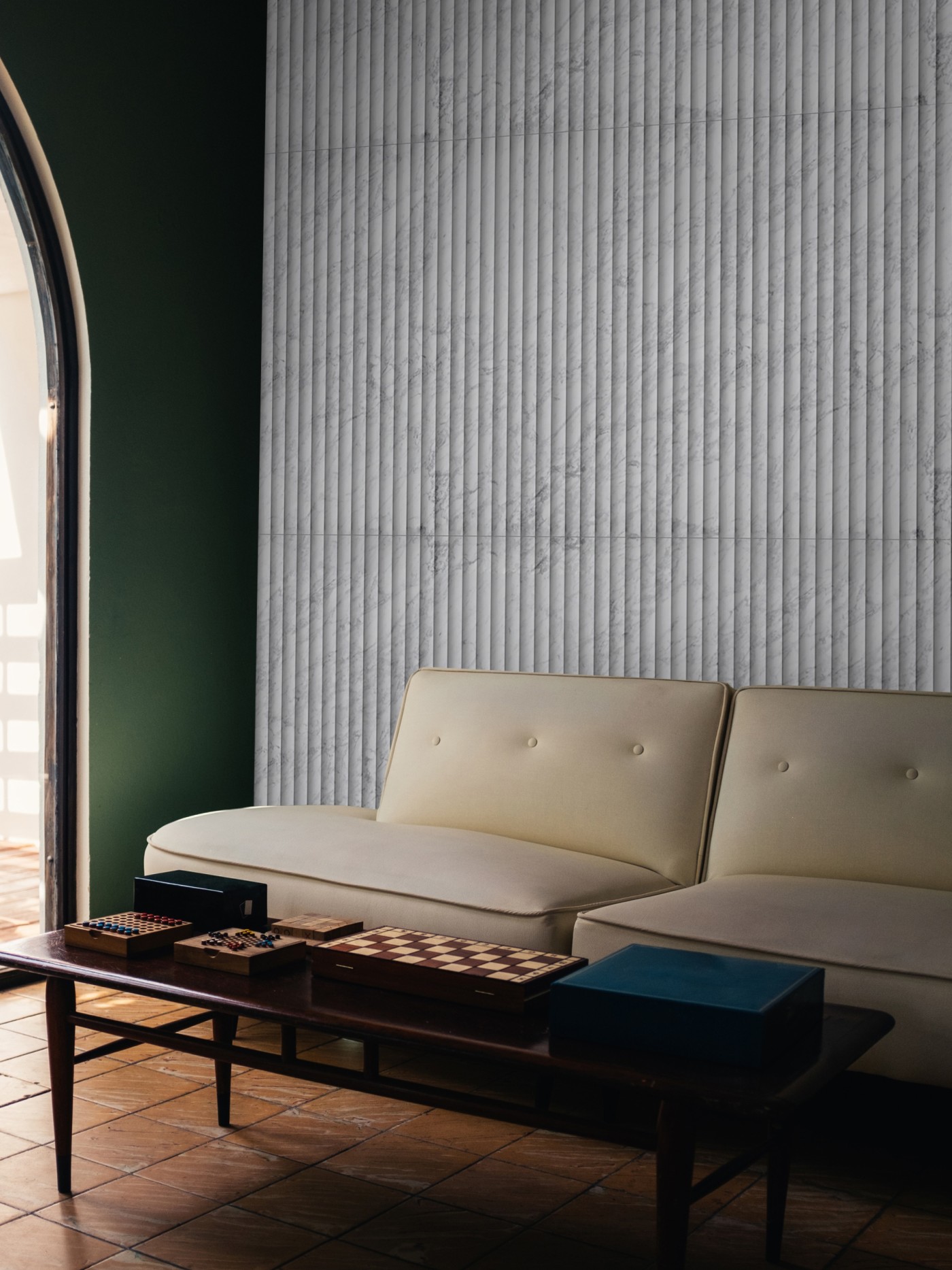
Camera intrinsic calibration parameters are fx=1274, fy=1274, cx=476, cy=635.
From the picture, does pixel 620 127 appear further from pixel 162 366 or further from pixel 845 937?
pixel 845 937

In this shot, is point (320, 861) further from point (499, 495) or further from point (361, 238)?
point (361, 238)

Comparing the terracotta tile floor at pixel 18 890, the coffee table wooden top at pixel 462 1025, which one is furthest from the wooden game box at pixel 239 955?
the terracotta tile floor at pixel 18 890

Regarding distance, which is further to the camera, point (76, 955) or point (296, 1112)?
point (296, 1112)

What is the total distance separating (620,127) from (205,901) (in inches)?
94.4

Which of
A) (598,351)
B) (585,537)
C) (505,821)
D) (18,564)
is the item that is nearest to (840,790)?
(505,821)

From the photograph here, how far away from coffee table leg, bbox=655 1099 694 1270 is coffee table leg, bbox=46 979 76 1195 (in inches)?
39.8

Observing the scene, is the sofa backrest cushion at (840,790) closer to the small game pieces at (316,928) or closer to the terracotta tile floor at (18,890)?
the small game pieces at (316,928)

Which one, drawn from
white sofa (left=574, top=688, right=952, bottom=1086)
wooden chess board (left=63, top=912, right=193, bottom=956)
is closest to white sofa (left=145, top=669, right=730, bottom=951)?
white sofa (left=574, top=688, right=952, bottom=1086)

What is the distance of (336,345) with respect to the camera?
383 centimetres

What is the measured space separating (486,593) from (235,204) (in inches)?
57.0

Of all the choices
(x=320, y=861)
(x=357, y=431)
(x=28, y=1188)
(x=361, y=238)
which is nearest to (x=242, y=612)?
(x=357, y=431)

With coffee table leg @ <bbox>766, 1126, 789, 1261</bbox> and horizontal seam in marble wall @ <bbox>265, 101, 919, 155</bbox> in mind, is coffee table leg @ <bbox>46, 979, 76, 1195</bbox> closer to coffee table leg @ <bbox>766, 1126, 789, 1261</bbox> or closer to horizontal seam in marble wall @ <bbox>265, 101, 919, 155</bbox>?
coffee table leg @ <bbox>766, 1126, 789, 1261</bbox>

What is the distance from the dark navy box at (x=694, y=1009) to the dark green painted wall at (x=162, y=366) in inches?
85.0

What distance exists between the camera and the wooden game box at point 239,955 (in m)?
1.93
